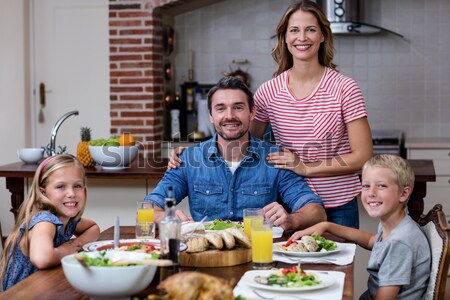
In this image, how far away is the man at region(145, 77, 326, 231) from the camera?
3.04 m

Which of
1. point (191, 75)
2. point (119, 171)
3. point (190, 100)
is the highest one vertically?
point (191, 75)

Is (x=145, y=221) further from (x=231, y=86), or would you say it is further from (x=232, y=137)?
(x=231, y=86)

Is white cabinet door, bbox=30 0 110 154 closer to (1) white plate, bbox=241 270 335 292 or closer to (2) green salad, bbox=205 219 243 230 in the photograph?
(2) green salad, bbox=205 219 243 230

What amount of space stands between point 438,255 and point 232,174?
103 cm

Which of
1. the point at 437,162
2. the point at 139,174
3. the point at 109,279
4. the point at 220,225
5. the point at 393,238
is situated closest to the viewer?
the point at 109,279

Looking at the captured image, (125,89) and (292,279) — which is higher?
(125,89)

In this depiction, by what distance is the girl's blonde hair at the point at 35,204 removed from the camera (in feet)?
7.91

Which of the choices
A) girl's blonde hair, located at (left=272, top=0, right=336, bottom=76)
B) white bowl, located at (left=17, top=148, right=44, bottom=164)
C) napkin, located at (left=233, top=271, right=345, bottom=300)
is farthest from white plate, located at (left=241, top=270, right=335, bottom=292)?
white bowl, located at (left=17, top=148, right=44, bottom=164)

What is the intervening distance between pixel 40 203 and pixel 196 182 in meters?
0.78

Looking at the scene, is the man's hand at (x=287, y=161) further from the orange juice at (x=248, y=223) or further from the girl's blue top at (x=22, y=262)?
the girl's blue top at (x=22, y=262)

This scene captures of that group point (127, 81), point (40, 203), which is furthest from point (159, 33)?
point (40, 203)

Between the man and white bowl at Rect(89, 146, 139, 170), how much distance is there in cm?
113

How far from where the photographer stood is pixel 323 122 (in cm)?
312

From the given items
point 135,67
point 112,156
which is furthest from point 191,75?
point 112,156
